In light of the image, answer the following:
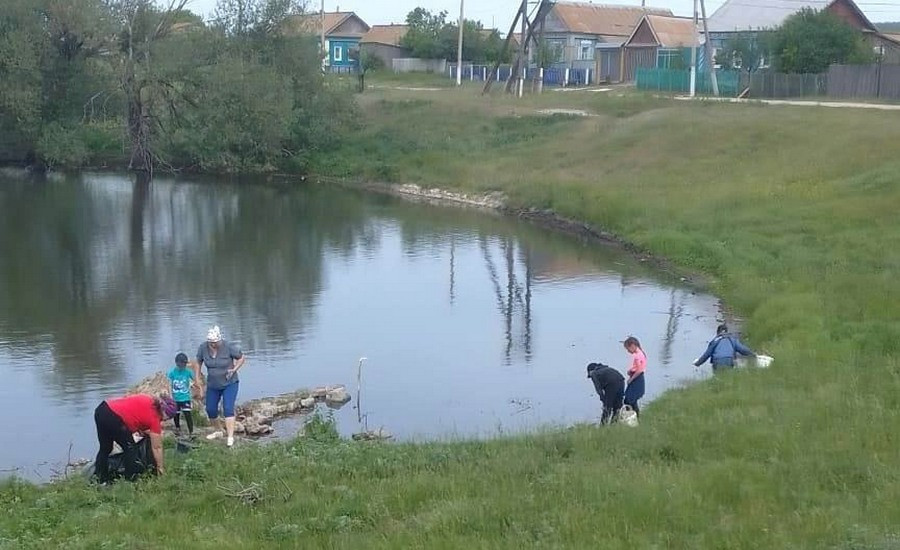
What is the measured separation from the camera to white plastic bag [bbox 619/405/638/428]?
52.5 ft

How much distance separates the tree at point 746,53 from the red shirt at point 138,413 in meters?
60.1

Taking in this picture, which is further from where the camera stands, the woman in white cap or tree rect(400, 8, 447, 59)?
tree rect(400, 8, 447, 59)

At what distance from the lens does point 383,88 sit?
77812 mm

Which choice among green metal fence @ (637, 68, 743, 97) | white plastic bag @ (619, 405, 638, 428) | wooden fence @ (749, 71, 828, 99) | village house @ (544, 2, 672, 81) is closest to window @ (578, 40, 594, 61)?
village house @ (544, 2, 672, 81)

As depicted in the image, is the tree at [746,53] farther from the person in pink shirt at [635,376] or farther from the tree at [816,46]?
the person in pink shirt at [635,376]

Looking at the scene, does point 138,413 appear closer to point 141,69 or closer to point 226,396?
point 226,396

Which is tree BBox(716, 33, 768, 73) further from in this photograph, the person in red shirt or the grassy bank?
the person in red shirt

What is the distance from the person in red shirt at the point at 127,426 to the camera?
13.1 metres

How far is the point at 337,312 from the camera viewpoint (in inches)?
1078

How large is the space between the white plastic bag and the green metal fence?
4801cm

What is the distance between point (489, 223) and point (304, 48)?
64.9 ft

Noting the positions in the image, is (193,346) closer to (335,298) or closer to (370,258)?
(335,298)

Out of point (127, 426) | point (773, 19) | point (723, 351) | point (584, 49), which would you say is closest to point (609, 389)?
point (723, 351)

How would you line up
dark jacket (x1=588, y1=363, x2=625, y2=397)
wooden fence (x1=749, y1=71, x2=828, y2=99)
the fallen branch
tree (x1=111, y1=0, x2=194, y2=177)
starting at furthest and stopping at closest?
wooden fence (x1=749, y1=71, x2=828, y2=99) → tree (x1=111, y1=0, x2=194, y2=177) → dark jacket (x1=588, y1=363, x2=625, y2=397) → the fallen branch
